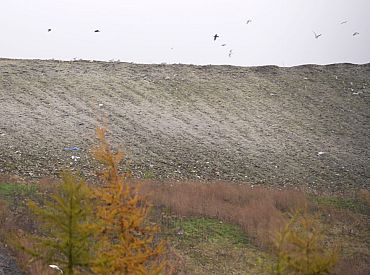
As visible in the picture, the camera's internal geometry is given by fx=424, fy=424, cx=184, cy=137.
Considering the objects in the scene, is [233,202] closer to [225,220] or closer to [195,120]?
[225,220]

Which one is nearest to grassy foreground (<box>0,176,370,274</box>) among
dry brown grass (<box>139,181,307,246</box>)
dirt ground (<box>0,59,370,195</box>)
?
dry brown grass (<box>139,181,307,246</box>)

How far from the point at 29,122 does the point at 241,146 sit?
869 cm

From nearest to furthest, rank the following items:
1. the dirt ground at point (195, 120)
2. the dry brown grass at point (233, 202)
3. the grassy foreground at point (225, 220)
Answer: the grassy foreground at point (225, 220) → the dry brown grass at point (233, 202) → the dirt ground at point (195, 120)

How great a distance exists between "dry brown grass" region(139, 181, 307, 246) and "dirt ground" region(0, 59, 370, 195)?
171 cm

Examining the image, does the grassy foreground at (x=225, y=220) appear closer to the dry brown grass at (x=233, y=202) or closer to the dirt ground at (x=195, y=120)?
the dry brown grass at (x=233, y=202)

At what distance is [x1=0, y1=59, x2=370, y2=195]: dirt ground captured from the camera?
1526 centimetres

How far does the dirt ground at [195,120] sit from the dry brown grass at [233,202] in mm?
1713

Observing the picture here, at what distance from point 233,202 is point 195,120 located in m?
8.29

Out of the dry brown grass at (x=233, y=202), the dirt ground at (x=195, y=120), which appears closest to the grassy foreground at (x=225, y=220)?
the dry brown grass at (x=233, y=202)

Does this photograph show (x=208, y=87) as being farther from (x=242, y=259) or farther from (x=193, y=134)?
(x=242, y=259)

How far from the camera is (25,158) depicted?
1394cm

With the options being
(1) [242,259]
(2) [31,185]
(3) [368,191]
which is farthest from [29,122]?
(3) [368,191]

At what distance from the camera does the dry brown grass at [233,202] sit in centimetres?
1088

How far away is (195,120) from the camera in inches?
790
